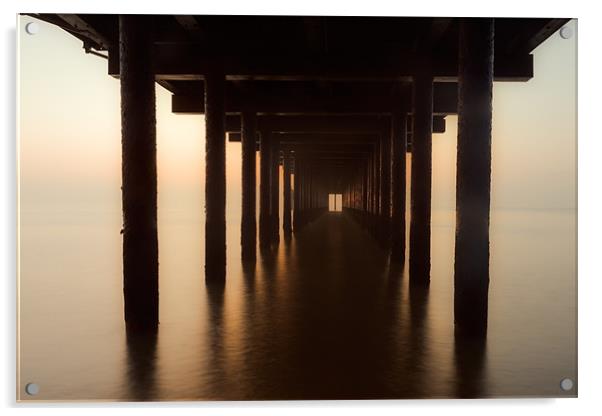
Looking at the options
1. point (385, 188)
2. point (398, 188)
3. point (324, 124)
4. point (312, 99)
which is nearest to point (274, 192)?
point (385, 188)

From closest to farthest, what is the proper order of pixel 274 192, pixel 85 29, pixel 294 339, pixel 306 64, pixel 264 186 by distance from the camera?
pixel 294 339
pixel 85 29
pixel 306 64
pixel 264 186
pixel 274 192

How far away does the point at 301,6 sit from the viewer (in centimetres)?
675

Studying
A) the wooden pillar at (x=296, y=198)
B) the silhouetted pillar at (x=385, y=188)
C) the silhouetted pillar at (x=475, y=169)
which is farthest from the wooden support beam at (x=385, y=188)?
the silhouetted pillar at (x=475, y=169)

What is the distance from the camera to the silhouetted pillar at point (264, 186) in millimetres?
21172

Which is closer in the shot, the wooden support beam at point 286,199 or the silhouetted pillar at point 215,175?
the silhouetted pillar at point 215,175

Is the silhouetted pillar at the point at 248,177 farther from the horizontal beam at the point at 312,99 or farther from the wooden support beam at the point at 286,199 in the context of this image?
Result: the wooden support beam at the point at 286,199

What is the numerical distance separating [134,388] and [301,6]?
3.94 meters

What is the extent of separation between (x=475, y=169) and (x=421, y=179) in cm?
477

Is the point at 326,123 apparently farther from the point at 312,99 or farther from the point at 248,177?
the point at 312,99

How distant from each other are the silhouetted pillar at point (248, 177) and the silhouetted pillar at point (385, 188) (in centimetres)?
489

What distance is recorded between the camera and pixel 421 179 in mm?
13023

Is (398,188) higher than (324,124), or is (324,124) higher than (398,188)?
(324,124)

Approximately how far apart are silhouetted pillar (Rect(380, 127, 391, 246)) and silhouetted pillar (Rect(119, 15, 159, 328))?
1362 centimetres

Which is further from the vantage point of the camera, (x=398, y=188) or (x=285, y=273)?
(x=398, y=188)
